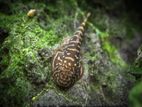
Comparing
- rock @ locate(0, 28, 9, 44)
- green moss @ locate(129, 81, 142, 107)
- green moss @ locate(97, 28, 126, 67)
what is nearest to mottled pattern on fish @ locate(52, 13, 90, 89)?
green moss @ locate(97, 28, 126, 67)

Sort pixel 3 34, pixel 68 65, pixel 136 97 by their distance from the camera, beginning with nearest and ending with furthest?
pixel 136 97 → pixel 68 65 → pixel 3 34

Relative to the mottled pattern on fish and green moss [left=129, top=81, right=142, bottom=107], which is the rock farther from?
green moss [left=129, top=81, right=142, bottom=107]

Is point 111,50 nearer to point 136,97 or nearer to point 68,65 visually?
point 68,65

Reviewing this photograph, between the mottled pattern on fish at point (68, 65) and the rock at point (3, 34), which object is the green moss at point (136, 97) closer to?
the mottled pattern on fish at point (68, 65)

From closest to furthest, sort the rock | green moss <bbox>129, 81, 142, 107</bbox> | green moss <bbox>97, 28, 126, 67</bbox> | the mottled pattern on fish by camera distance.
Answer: green moss <bbox>129, 81, 142, 107</bbox> → the mottled pattern on fish → the rock → green moss <bbox>97, 28, 126, 67</bbox>

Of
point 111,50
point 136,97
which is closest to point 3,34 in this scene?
point 111,50

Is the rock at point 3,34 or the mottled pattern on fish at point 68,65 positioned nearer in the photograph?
the mottled pattern on fish at point 68,65

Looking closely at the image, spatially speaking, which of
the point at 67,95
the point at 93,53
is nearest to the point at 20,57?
the point at 67,95

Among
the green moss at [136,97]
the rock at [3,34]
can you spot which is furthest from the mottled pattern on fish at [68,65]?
the green moss at [136,97]
